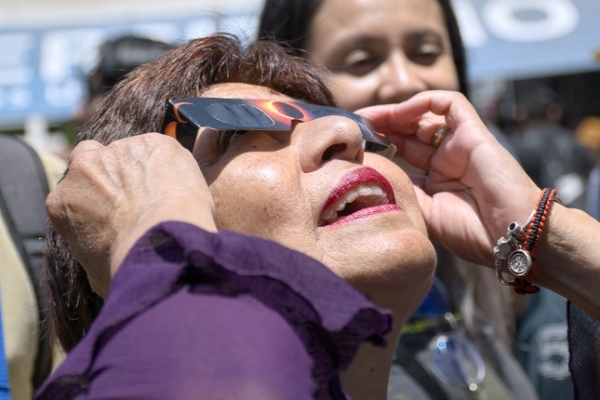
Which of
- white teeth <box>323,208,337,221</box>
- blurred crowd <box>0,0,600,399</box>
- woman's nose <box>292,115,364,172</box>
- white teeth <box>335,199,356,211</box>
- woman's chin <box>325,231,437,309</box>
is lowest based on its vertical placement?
blurred crowd <box>0,0,600,399</box>

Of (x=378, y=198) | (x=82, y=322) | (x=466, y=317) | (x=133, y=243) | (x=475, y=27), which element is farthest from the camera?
(x=475, y=27)

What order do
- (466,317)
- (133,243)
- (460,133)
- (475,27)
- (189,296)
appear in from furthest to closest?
1. (475,27)
2. (466,317)
3. (460,133)
4. (133,243)
5. (189,296)

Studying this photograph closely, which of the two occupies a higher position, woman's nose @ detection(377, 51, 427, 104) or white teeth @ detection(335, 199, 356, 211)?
white teeth @ detection(335, 199, 356, 211)

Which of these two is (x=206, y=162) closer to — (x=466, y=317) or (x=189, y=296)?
(x=189, y=296)

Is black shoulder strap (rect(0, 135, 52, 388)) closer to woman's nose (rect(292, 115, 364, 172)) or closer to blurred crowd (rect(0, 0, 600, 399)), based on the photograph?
blurred crowd (rect(0, 0, 600, 399))

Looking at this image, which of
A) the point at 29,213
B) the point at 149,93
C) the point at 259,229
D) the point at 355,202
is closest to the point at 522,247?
Result: the point at 355,202

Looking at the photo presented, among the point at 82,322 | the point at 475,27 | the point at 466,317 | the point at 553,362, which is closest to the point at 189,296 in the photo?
the point at 82,322

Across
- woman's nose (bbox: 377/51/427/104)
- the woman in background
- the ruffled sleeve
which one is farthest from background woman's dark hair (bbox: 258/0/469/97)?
the ruffled sleeve

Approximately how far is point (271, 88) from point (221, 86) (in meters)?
0.14

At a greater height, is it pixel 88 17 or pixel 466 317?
pixel 466 317

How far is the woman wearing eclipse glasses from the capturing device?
1.10 meters

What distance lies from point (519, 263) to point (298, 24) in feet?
4.42

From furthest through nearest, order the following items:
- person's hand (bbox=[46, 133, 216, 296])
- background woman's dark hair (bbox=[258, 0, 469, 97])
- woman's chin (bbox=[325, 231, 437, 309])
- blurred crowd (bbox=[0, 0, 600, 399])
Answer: background woman's dark hair (bbox=[258, 0, 469, 97])
blurred crowd (bbox=[0, 0, 600, 399])
woman's chin (bbox=[325, 231, 437, 309])
person's hand (bbox=[46, 133, 216, 296])

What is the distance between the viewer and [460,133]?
6.84 feet
